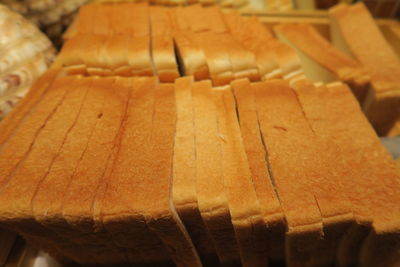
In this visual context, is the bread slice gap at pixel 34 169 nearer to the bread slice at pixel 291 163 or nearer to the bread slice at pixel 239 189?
the bread slice at pixel 239 189

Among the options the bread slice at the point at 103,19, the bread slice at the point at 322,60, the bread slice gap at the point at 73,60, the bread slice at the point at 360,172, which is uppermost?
the bread slice at the point at 103,19

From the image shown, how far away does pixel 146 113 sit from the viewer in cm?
158

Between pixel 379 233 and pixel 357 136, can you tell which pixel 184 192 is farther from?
pixel 357 136

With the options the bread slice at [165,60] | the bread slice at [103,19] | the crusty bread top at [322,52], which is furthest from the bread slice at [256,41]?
the bread slice at [103,19]

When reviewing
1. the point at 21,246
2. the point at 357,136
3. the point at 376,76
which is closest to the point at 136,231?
the point at 21,246

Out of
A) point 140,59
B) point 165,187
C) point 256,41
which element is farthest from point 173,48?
point 165,187

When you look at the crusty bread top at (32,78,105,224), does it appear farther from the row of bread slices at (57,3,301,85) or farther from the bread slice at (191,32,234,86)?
the bread slice at (191,32,234,86)

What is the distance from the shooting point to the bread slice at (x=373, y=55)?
1889 millimetres

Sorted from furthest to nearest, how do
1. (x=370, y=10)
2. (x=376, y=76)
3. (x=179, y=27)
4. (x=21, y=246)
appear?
(x=370, y=10) < (x=179, y=27) < (x=376, y=76) < (x=21, y=246)

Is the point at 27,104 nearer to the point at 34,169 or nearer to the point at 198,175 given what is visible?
the point at 34,169

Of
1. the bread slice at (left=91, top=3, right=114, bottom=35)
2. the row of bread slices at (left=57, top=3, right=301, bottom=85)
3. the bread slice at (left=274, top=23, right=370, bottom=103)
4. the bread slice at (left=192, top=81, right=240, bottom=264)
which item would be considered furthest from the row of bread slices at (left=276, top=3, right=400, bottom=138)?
the bread slice at (left=91, top=3, right=114, bottom=35)

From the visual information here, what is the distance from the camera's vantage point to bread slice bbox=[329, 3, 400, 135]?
74.4 inches

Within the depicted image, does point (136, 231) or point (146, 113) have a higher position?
point (146, 113)

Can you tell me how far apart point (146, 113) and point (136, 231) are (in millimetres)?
636
